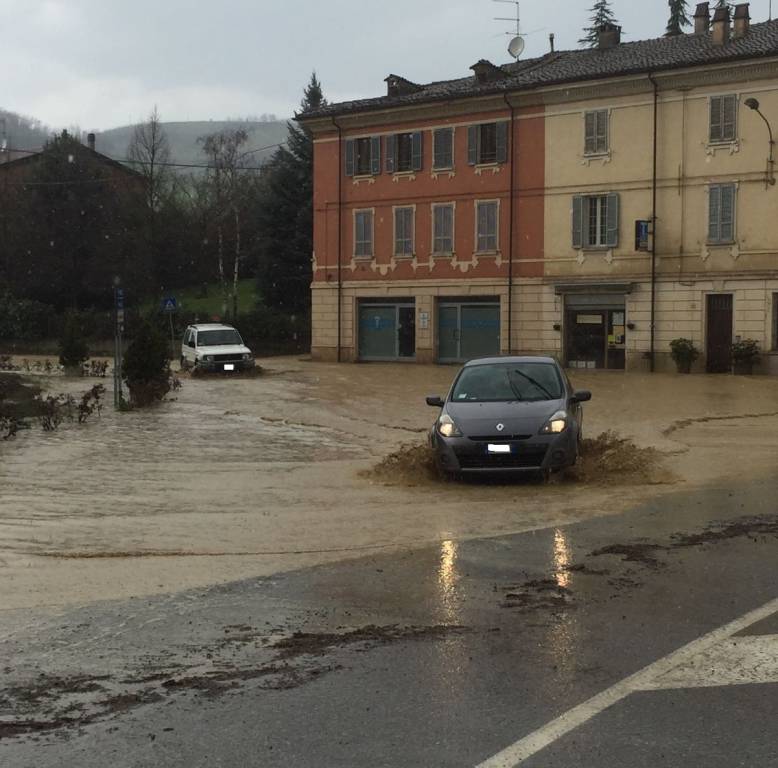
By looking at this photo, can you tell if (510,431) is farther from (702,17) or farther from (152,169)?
(152,169)

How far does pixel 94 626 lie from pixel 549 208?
3383 cm

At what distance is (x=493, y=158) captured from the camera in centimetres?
3956

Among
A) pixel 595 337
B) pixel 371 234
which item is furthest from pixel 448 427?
pixel 371 234

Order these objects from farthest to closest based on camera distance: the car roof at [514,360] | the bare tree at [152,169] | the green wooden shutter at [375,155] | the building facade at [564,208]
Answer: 1. the bare tree at [152,169]
2. the green wooden shutter at [375,155]
3. the building facade at [564,208]
4. the car roof at [514,360]

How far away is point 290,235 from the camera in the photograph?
191ft

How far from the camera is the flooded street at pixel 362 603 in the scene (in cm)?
461

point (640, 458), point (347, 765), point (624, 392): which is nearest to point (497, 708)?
point (347, 765)

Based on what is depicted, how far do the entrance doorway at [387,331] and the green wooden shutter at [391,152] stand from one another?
5531 mm

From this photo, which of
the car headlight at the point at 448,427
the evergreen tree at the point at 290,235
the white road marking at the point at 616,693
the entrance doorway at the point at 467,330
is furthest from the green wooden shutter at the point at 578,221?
the white road marking at the point at 616,693

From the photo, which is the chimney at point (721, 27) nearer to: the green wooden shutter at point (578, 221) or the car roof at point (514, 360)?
the green wooden shutter at point (578, 221)

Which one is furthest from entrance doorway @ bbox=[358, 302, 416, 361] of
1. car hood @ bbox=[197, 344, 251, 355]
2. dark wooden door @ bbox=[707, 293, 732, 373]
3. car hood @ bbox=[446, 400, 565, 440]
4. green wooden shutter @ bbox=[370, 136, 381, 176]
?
car hood @ bbox=[446, 400, 565, 440]

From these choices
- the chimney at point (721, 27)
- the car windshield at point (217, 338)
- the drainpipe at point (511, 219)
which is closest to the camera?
the car windshield at point (217, 338)

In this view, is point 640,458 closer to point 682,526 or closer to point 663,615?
point 682,526

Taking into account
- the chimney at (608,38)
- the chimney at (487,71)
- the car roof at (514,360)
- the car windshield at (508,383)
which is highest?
the chimney at (608,38)
